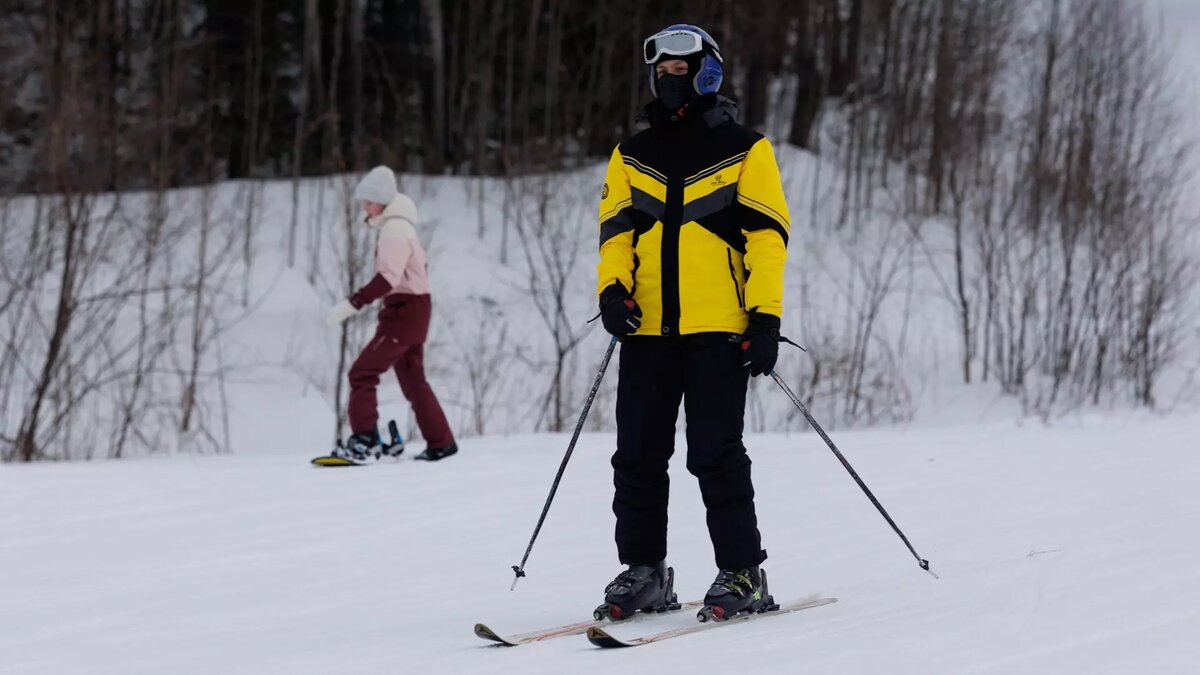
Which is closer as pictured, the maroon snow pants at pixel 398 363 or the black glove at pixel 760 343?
the black glove at pixel 760 343

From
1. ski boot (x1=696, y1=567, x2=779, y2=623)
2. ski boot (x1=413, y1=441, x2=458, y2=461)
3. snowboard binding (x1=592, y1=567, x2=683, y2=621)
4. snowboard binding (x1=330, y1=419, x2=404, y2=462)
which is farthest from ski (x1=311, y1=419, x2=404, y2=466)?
ski boot (x1=696, y1=567, x2=779, y2=623)

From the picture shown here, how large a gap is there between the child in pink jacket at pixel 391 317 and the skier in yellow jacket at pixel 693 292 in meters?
3.31

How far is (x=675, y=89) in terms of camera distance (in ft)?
11.3

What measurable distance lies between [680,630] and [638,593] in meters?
0.29

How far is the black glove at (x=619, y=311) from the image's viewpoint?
3.34m

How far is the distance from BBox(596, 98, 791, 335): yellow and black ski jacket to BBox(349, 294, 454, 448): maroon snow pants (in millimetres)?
3369

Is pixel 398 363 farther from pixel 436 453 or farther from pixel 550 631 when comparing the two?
pixel 550 631

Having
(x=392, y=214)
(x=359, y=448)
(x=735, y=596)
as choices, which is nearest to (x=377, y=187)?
(x=392, y=214)

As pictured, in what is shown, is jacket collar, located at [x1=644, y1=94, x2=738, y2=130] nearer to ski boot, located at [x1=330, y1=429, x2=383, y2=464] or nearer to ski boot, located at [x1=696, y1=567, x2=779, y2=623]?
ski boot, located at [x1=696, y1=567, x2=779, y2=623]

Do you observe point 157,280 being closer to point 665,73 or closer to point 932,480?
point 932,480

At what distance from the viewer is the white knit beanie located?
22.0 feet

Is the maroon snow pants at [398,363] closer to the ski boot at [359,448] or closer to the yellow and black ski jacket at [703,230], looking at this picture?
the ski boot at [359,448]

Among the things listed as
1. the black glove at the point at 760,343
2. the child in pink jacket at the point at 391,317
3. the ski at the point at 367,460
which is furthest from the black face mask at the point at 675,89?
the ski at the point at 367,460

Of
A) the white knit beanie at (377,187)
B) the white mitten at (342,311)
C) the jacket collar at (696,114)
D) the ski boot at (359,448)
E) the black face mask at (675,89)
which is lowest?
the ski boot at (359,448)
